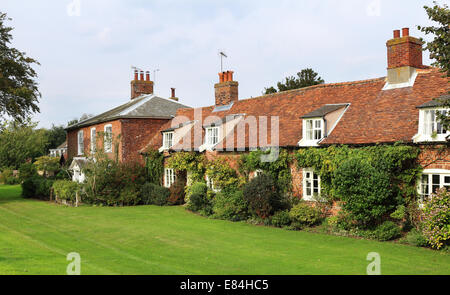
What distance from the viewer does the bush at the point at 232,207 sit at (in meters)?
20.4

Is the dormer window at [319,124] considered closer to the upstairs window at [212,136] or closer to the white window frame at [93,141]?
the upstairs window at [212,136]

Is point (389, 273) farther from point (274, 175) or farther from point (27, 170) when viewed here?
point (27, 170)

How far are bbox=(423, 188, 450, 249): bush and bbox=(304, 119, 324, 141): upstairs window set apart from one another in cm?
632

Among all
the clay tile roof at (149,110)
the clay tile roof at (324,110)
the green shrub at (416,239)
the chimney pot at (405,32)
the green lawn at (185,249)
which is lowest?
the green lawn at (185,249)

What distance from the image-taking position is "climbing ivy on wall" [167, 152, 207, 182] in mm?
25545

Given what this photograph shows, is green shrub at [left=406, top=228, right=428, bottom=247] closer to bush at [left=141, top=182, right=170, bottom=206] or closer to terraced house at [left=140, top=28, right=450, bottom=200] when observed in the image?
terraced house at [left=140, top=28, right=450, bottom=200]

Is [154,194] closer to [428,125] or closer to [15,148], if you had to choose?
[428,125]

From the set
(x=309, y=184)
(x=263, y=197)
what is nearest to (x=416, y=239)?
(x=309, y=184)

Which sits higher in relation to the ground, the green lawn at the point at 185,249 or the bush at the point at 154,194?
the bush at the point at 154,194

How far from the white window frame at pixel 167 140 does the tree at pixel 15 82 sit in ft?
31.8

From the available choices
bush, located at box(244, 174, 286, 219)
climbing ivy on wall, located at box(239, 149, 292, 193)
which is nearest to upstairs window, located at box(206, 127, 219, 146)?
climbing ivy on wall, located at box(239, 149, 292, 193)

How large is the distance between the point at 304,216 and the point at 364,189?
128 inches

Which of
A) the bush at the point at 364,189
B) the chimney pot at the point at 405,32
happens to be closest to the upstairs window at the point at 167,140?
the bush at the point at 364,189

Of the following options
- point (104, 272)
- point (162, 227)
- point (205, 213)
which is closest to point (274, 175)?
point (205, 213)
